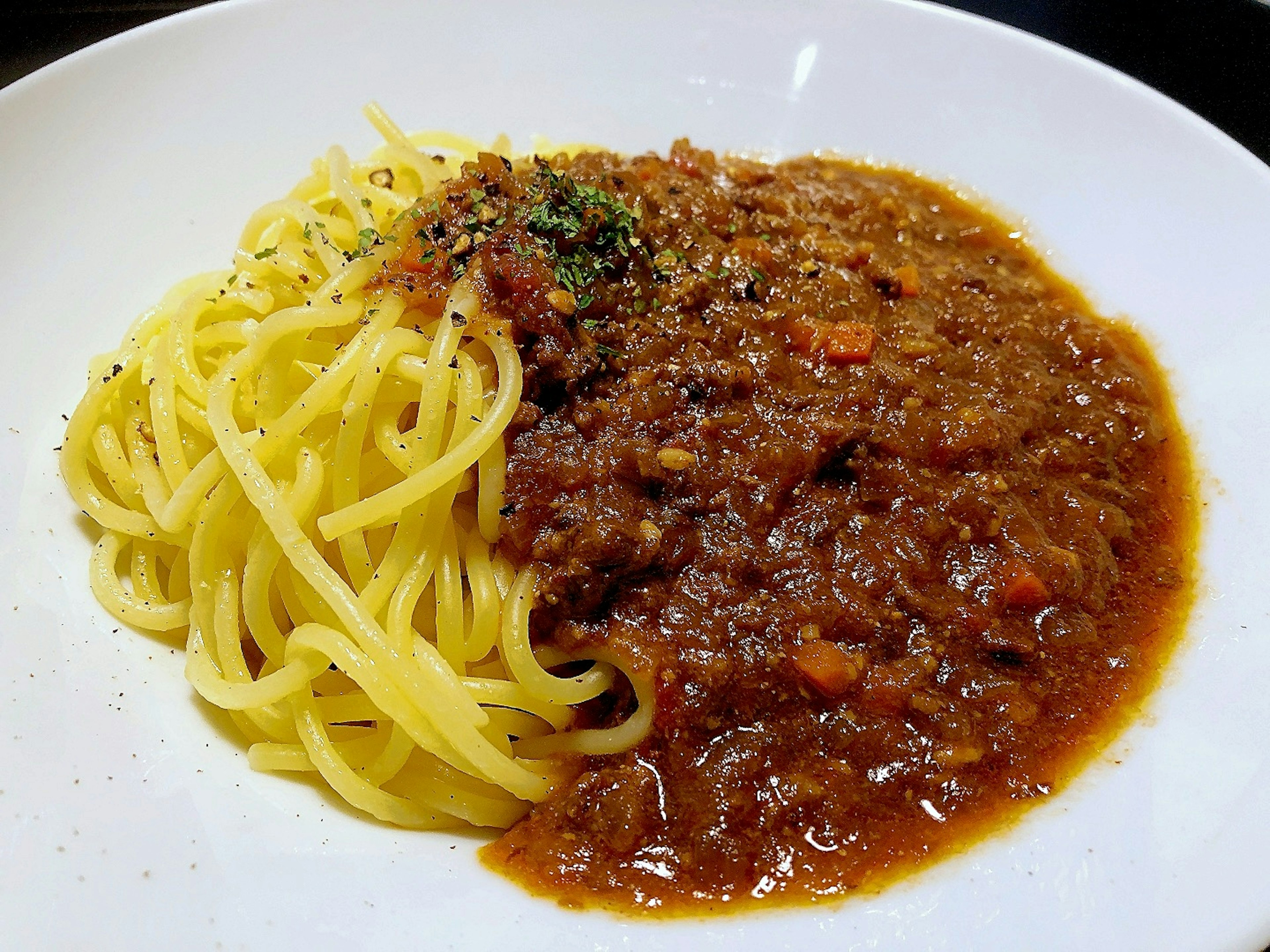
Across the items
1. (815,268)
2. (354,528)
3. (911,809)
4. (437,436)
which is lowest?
(911,809)

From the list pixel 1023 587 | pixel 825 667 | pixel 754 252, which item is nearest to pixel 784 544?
pixel 825 667

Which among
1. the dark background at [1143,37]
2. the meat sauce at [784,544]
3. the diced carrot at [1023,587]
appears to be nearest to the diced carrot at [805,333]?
the meat sauce at [784,544]

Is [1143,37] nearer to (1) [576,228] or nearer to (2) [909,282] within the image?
(2) [909,282]

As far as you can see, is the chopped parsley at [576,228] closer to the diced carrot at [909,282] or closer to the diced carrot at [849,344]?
the diced carrot at [849,344]

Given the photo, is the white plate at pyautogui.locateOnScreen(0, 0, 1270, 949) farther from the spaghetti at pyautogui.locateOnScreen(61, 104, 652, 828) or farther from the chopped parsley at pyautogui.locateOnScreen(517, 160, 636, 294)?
the chopped parsley at pyautogui.locateOnScreen(517, 160, 636, 294)

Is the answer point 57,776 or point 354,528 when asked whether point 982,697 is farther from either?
point 57,776

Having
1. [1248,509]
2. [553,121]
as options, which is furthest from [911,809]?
[553,121]
